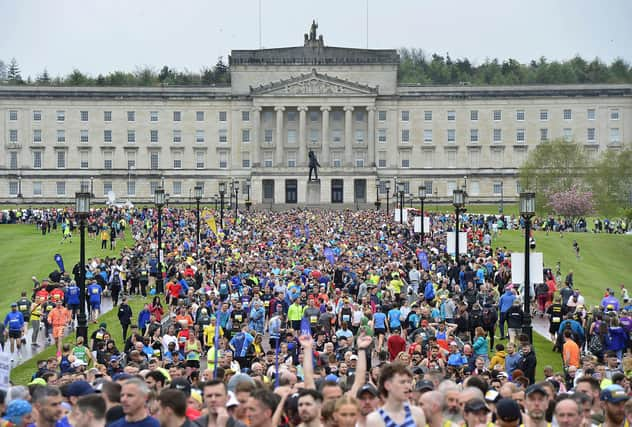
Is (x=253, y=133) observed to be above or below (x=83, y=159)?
above

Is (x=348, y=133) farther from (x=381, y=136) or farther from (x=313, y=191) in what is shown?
(x=313, y=191)

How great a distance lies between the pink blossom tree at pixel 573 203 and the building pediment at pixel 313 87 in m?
38.0

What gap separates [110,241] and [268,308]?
30.4 m

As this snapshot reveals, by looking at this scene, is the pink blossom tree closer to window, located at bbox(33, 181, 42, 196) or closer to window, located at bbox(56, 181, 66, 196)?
window, located at bbox(56, 181, 66, 196)

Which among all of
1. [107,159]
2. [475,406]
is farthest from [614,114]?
[475,406]

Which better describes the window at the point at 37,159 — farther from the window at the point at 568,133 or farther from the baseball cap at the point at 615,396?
the baseball cap at the point at 615,396

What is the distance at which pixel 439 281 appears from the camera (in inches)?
1373

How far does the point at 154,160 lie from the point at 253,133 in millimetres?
12647

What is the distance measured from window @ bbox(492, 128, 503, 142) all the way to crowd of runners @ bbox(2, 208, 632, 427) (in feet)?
219

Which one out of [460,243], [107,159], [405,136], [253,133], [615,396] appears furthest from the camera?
[107,159]

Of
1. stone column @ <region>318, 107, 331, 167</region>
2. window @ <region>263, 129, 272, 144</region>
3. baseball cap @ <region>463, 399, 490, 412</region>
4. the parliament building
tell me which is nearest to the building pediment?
the parliament building

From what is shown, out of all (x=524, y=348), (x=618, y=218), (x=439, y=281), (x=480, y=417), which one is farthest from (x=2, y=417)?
(x=618, y=218)

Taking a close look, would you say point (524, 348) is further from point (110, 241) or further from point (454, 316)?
point (110, 241)

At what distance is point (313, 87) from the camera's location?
398 ft
